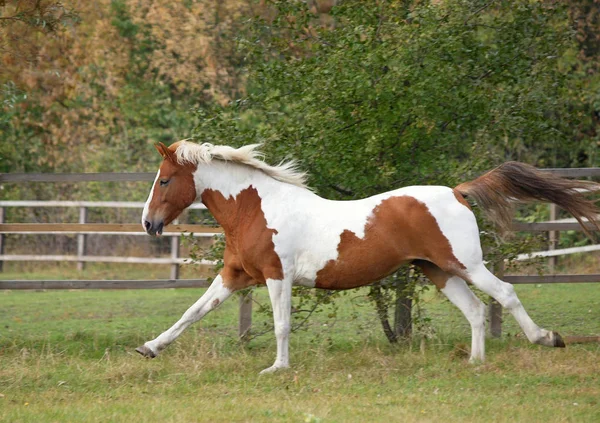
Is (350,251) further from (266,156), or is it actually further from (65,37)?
(65,37)

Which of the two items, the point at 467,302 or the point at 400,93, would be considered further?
the point at 400,93

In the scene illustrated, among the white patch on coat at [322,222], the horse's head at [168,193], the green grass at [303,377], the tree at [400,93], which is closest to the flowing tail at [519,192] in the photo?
the white patch on coat at [322,222]

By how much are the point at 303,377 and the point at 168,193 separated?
193 centimetres

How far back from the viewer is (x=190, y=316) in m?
7.68

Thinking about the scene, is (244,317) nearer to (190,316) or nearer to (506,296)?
(190,316)

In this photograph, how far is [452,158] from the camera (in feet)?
29.9

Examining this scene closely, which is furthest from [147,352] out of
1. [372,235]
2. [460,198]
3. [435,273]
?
[460,198]

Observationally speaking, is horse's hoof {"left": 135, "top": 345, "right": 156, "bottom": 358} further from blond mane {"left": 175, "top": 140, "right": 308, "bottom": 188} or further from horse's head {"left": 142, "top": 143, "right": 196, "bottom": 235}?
blond mane {"left": 175, "top": 140, "right": 308, "bottom": 188}

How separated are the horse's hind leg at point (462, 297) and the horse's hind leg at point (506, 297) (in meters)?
0.33

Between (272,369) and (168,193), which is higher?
(168,193)

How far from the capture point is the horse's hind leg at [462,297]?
7.55 metres

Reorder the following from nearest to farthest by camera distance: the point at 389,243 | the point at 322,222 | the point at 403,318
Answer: the point at 389,243 < the point at 322,222 < the point at 403,318

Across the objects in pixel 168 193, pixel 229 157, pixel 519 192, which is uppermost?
pixel 229 157

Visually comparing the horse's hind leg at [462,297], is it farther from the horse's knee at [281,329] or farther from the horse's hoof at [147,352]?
the horse's hoof at [147,352]
